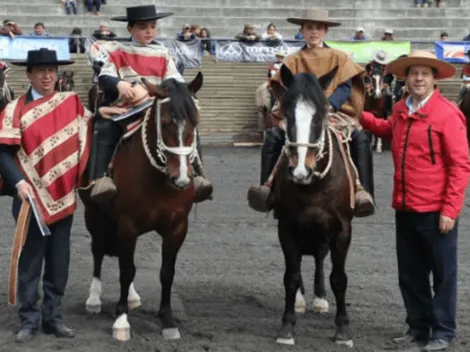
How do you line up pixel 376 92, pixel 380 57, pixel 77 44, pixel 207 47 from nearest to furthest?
pixel 376 92 < pixel 380 57 < pixel 77 44 < pixel 207 47

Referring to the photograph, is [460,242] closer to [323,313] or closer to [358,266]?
[358,266]

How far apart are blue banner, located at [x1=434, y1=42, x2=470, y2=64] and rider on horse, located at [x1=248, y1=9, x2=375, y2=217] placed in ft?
56.1

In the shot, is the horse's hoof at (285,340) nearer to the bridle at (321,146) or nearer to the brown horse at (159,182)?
the brown horse at (159,182)

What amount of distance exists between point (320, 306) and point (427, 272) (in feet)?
4.24

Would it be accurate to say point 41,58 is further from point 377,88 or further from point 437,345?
point 377,88

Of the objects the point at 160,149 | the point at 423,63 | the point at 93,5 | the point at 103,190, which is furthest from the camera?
the point at 93,5

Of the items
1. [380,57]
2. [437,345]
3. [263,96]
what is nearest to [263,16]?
[263,96]

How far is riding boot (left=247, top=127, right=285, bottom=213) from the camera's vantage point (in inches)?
320

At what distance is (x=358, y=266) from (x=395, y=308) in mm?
1658

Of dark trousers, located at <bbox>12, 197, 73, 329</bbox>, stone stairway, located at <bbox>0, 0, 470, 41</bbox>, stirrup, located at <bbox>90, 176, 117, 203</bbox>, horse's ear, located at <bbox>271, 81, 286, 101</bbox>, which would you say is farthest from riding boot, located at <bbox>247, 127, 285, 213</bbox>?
stone stairway, located at <bbox>0, 0, 470, 41</bbox>

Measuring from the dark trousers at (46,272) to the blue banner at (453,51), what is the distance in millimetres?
18456

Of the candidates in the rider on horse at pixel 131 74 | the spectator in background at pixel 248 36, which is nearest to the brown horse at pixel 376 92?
the spectator in background at pixel 248 36

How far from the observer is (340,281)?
25.7 feet

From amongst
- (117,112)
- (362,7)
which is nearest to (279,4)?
(362,7)
